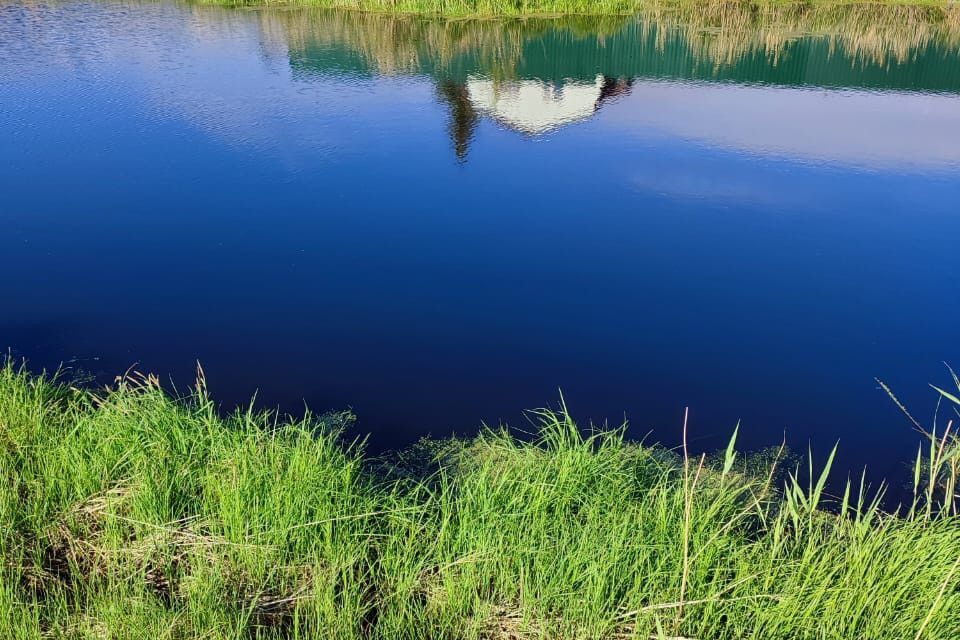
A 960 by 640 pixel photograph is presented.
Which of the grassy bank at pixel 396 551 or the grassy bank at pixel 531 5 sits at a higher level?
the grassy bank at pixel 531 5

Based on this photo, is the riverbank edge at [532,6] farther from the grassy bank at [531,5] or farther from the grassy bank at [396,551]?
the grassy bank at [396,551]

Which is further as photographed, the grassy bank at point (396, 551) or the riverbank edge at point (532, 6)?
the riverbank edge at point (532, 6)

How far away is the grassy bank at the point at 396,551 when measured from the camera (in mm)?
1816

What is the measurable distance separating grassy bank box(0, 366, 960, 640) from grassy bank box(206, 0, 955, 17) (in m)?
9.54

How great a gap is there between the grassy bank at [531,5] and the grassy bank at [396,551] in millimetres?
9545

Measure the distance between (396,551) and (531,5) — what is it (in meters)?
10.5

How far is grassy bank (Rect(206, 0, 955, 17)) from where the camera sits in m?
10.7

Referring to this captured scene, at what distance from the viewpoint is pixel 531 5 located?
11.0 m

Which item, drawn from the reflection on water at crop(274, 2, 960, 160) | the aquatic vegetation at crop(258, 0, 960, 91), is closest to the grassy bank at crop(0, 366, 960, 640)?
the reflection on water at crop(274, 2, 960, 160)

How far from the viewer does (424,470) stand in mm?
2738

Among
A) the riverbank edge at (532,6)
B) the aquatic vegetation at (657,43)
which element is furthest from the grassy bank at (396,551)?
the riverbank edge at (532,6)

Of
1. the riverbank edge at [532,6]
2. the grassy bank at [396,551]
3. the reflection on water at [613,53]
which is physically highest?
the riverbank edge at [532,6]

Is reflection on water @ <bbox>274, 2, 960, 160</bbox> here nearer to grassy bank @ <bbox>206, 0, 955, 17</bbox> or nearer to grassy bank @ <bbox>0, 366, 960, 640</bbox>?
grassy bank @ <bbox>206, 0, 955, 17</bbox>

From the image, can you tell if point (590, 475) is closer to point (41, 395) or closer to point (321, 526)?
point (321, 526)
